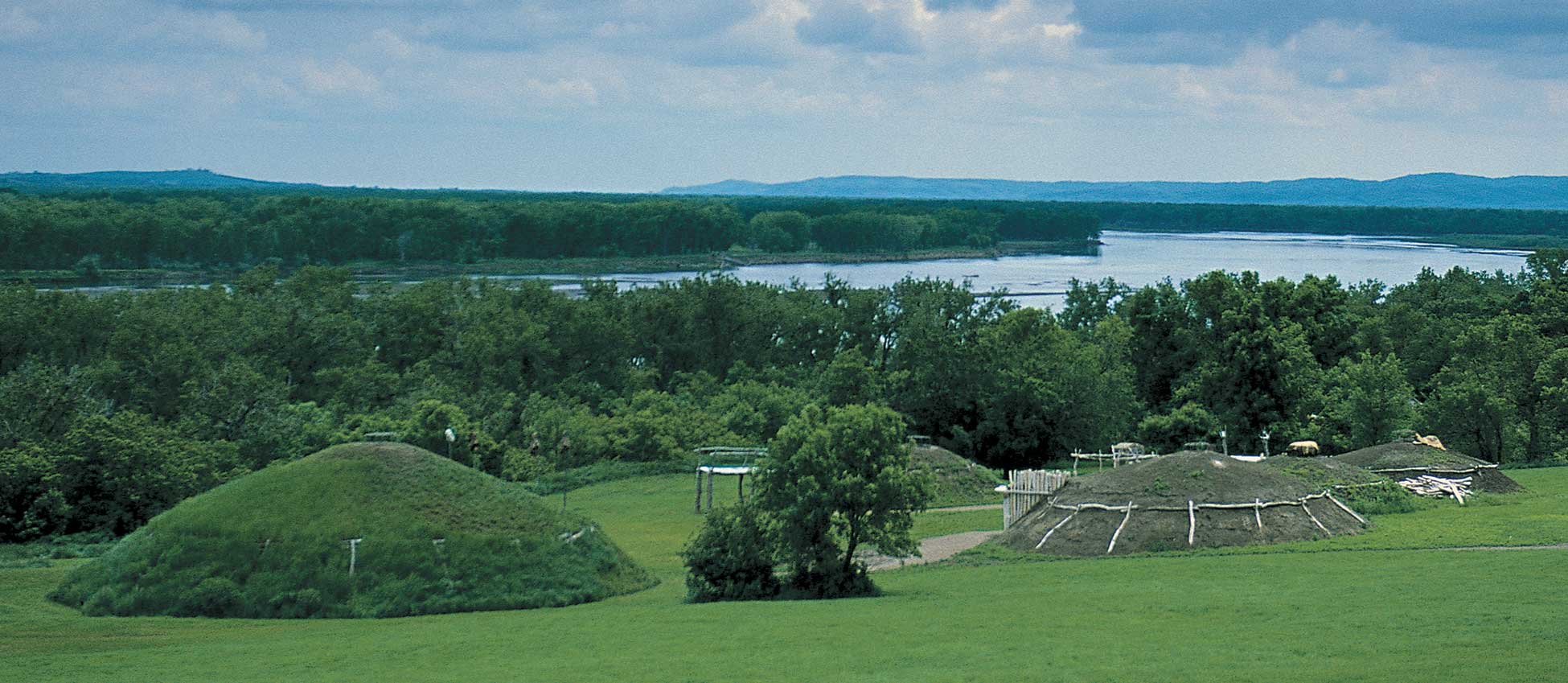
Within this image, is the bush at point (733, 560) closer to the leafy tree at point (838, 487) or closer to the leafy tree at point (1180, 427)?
the leafy tree at point (838, 487)

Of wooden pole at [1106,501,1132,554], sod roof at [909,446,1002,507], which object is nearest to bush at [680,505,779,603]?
wooden pole at [1106,501,1132,554]

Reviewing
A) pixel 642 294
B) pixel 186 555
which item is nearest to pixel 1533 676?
pixel 186 555

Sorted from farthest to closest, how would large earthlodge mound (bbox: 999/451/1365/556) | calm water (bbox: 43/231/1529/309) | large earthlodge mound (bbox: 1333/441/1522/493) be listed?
calm water (bbox: 43/231/1529/309), large earthlodge mound (bbox: 1333/441/1522/493), large earthlodge mound (bbox: 999/451/1365/556)

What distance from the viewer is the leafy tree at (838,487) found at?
103ft

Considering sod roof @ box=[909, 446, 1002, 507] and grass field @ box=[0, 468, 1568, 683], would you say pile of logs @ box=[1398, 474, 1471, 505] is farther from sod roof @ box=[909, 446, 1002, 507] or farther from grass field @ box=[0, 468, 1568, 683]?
sod roof @ box=[909, 446, 1002, 507]

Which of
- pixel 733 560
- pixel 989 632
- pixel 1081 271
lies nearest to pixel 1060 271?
pixel 1081 271

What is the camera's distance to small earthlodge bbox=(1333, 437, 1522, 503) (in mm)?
47125

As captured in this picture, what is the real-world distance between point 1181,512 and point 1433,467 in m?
14.3

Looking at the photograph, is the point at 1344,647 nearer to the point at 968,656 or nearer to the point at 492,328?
the point at 968,656

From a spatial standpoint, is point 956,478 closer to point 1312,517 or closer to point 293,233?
point 1312,517

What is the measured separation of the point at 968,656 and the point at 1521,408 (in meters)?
52.2

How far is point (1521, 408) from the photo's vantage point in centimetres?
6600

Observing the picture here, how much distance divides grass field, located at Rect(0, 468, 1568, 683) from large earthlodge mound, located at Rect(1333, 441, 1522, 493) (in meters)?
11.5

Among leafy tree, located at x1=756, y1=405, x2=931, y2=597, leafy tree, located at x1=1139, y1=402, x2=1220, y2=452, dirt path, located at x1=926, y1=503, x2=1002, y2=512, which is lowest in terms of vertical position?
dirt path, located at x1=926, y1=503, x2=1002, y2=512
